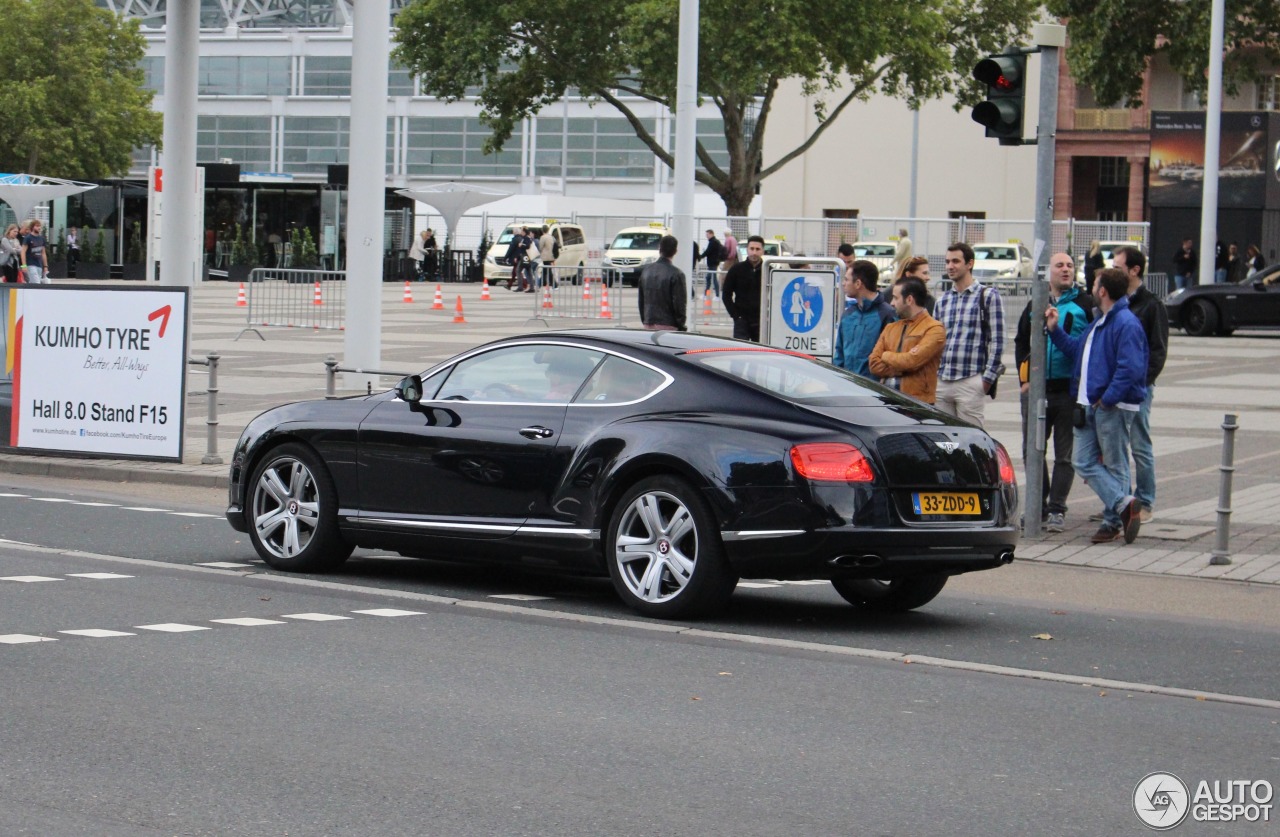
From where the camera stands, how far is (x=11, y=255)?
35.0 m

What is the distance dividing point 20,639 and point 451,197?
54.5m

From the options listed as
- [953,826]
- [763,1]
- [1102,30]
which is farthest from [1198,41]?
[953,826]

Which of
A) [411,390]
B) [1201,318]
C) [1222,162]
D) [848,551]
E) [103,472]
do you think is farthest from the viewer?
[1222,162]

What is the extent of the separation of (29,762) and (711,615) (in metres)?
3.79

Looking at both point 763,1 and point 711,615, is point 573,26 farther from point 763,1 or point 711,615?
point 711,615

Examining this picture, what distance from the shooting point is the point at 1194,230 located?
41.6m

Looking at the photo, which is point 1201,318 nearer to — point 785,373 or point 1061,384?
point 1061,384

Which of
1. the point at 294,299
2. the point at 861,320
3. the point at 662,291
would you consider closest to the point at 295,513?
the point at 861,320

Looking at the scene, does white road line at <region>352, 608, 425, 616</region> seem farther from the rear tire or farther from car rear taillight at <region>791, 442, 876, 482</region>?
the rear tire

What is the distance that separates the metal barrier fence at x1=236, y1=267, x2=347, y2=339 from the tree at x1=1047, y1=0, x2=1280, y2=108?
19.0 metres

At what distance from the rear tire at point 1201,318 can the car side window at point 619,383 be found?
93.9 feet

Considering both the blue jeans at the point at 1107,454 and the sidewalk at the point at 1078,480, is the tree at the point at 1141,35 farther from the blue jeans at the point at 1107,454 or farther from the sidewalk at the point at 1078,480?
the blue jeans at the point at 1107,454

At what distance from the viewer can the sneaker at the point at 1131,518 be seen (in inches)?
459

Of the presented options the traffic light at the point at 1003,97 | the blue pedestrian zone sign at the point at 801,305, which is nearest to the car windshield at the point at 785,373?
the traffic light at the point at 1003,97
